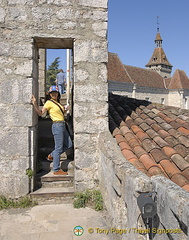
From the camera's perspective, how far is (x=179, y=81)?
110 feet

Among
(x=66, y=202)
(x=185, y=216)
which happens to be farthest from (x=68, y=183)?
(x=185, y=216)

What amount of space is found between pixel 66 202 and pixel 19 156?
40.2 inches

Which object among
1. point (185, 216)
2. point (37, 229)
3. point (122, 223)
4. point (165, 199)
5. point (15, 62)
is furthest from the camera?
point (15, 62)

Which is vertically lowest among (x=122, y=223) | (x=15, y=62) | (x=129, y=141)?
(x=122, y=223)

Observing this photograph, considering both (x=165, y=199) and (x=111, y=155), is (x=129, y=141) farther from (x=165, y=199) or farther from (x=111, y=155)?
(x=165, y=199)

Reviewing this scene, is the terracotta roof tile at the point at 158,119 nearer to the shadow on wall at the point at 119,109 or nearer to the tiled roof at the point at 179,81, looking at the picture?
the shadow on wall at the point at 119,109

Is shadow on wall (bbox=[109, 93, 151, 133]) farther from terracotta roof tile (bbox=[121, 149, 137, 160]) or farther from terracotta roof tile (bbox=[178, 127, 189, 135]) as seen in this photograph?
terracotta roof tile (bbox=[178, 127, 189, 135])

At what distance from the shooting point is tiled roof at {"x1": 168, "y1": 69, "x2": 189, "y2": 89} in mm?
33062

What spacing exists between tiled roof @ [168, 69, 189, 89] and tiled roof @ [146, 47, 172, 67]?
983 centimetres

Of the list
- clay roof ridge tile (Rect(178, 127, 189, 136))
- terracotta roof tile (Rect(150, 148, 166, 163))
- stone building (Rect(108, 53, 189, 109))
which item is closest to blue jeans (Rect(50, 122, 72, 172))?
terracotta roof tile (Rect(150, 148, 166, 163))

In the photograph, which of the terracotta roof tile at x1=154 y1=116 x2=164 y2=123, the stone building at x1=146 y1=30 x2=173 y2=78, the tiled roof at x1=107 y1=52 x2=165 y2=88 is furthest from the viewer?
the stone building at x1=146 y1=30 x2=173 y2=78

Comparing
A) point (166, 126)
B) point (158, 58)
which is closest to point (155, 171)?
point (166, 126)

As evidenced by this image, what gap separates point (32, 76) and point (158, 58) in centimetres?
4540

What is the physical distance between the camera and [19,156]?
3531 millimetres
